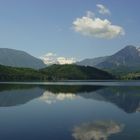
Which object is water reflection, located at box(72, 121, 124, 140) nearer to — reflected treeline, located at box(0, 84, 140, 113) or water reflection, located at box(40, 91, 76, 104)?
reflected treeline, located at box(0, 84, 140, 113)

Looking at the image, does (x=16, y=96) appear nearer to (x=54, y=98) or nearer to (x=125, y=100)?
(x=54, y=98)

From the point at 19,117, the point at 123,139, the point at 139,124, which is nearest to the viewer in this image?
the point at 123,139

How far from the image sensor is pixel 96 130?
3769 cm

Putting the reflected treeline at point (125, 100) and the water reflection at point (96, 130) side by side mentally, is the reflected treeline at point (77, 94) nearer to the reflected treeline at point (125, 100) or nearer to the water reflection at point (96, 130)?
the reflected treeline at point (125, 100)

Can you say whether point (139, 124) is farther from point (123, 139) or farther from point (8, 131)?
point (8, 131)

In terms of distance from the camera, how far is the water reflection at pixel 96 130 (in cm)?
3377

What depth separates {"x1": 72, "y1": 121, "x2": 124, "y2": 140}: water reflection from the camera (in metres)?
33.8

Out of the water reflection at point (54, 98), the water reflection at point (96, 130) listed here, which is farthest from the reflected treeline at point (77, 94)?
the water reflection at point (96, 130)

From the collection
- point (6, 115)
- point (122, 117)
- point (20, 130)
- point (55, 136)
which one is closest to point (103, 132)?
point (55, 136)

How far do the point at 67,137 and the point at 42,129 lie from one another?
5.70m

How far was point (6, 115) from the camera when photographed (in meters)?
52.2

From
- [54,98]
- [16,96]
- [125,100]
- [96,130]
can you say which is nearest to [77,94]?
[54,98]

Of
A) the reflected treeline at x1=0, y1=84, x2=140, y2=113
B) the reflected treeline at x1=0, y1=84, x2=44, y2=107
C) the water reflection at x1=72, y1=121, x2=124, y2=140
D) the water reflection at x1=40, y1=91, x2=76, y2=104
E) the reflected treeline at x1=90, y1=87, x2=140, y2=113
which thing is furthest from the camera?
the water reflection at x1=40, y1=91, x2=76, y2=104

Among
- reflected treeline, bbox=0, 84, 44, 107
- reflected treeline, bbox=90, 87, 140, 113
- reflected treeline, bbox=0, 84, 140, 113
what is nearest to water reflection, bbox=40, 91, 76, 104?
reflected treeline, bbox=0, 84, 140, 113
